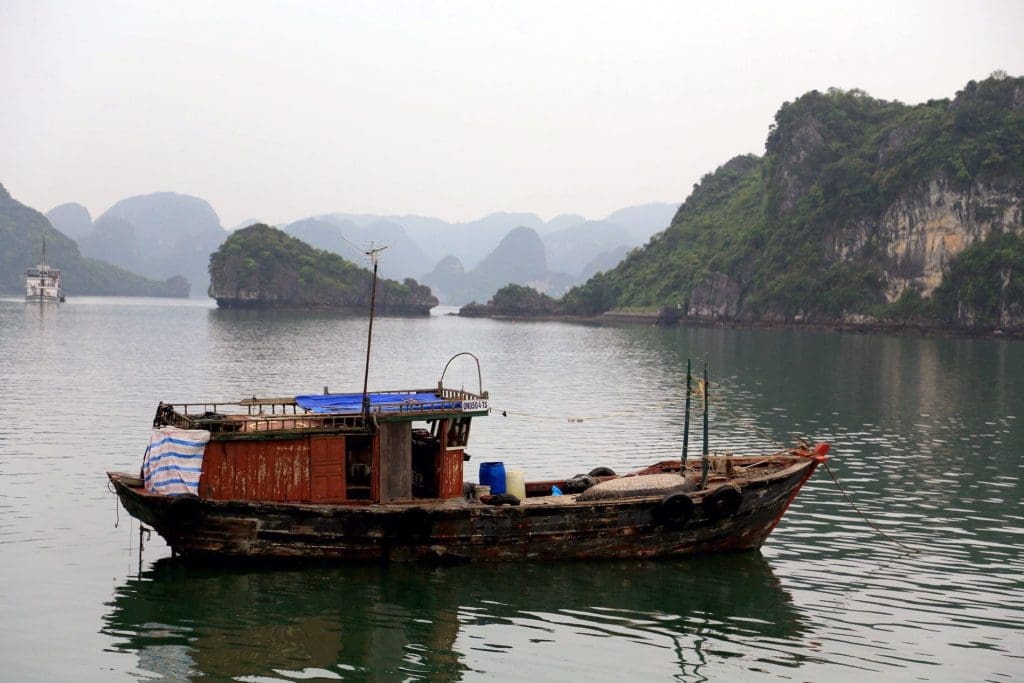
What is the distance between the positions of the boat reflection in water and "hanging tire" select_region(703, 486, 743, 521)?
1172mm

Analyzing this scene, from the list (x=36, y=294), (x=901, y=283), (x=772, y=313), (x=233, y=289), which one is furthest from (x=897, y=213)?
(x=36, y=294)

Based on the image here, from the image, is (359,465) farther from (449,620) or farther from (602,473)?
(602,473)

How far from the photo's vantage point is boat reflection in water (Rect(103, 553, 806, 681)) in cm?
1548

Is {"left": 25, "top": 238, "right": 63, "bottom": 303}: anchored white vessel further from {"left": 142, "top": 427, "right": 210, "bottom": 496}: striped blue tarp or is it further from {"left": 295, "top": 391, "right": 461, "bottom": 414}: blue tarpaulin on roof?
{"left": 142, "top": 427, "right": 210, "bottom": 496}: striped blue tarp

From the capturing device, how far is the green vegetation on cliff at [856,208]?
128 metres

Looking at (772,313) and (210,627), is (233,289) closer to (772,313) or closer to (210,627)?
(772,313)

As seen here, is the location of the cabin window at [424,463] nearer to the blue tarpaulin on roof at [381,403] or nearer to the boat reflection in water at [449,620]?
the blue tarpaulin on roof at [381,403]

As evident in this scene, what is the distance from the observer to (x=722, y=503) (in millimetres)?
20344

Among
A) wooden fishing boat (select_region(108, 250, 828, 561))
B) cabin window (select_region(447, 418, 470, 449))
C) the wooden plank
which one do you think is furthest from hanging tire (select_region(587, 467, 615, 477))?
the wooden plank

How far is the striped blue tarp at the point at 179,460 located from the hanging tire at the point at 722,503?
419 inches

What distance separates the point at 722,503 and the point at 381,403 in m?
7.70

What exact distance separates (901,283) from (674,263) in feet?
182

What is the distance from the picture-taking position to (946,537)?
76.6 ft

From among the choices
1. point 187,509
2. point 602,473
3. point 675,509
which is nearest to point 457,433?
point 602,473
